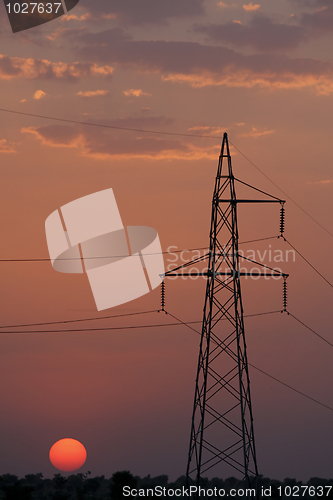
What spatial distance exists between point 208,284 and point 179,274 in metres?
1.96

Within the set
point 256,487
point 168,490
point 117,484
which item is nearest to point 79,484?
point 168,490

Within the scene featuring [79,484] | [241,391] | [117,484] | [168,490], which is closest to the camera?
[241,391]

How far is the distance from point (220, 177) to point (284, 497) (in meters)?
92.1

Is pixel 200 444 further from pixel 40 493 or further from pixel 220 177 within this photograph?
pixel 40 493

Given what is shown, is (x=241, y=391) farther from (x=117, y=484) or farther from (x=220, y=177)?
(x=117, y=484)

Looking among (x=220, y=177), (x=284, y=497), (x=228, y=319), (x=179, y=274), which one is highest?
(x=220, y=177)

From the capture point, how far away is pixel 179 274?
41375mm

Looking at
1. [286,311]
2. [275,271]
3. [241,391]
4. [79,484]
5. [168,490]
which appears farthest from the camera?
[79,484]

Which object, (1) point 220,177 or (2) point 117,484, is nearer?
(1) point 220,177

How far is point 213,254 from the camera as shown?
41094mm

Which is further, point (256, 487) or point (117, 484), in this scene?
point (117, 484)

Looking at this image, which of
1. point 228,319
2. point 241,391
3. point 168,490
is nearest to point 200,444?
point 241,391

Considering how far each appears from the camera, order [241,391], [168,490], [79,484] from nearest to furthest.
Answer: [241,391] < [168,490] < [79,484]

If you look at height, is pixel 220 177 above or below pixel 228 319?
above
